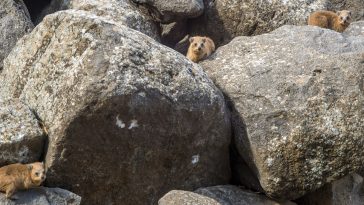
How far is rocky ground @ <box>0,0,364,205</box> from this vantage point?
1088cm

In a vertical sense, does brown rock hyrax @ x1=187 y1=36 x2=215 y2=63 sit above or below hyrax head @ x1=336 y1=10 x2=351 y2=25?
above

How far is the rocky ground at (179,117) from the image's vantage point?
35.7 feet

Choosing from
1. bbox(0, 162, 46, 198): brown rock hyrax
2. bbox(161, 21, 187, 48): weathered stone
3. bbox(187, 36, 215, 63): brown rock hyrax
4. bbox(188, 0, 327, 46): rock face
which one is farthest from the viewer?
bbox(161, 21, 187, 48): weathered stone

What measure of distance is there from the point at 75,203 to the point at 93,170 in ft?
2.21

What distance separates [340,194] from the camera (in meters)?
12.9

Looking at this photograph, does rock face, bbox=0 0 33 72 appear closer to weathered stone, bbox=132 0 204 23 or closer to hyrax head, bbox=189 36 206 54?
weathered stone, bbox=132 0 204 23

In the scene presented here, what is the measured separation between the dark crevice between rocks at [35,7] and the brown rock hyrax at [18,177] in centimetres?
713

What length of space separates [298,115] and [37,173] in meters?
4.68

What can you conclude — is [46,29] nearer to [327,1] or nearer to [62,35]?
[62,35]

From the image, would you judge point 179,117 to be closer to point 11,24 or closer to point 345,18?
point 11,24

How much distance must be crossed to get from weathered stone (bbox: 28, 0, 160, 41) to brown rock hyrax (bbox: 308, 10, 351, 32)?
3686 mm

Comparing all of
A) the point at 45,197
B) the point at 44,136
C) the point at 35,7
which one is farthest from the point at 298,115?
the point at 35,7

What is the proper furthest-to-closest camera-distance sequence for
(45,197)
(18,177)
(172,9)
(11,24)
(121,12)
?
(172,9)
(121,12)
(11,24)
(45,197)
(18,177)

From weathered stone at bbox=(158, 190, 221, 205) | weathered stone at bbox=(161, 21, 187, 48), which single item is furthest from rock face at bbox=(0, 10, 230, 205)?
weathered stone at bbox=(161, 21, 187, 48)
